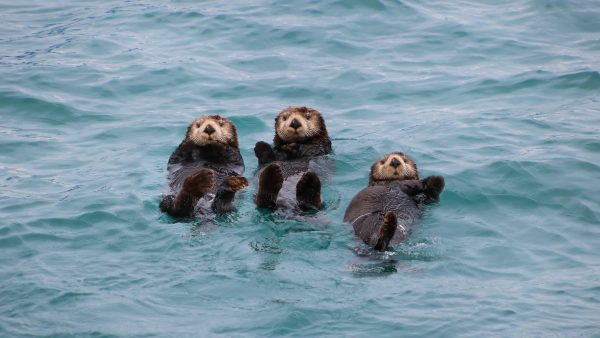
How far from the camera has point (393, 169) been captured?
851cm

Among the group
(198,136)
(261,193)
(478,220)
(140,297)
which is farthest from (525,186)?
(140,297)

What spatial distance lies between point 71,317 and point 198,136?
3510 millimetres

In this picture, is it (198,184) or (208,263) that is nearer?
(208,263)

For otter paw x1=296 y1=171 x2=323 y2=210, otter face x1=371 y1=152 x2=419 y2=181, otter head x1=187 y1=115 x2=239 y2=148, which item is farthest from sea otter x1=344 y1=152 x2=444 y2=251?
otter head x1=187 y1=115 x2=239 y2=148

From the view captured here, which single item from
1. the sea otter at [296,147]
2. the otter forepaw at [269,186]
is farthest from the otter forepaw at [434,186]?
the otter forepaw at [269,186]

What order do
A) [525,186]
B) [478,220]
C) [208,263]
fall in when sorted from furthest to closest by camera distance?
1. [525,186]
2. [478,220]
3. [208,263]

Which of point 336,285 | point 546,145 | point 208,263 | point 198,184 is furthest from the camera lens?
point 546,145

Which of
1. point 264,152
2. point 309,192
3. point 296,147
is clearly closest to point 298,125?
point 296,147

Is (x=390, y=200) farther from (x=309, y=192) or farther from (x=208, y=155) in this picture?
(x=208, y=155)

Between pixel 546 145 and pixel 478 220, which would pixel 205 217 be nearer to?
pixel 478 220

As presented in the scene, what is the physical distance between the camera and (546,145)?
9.92 m

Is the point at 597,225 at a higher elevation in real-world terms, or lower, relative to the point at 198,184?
lower

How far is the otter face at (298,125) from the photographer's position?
376 inches

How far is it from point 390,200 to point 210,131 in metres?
2.22
